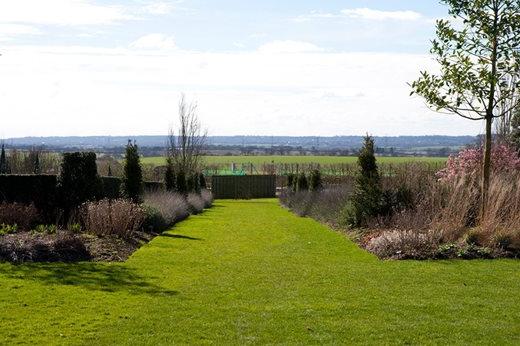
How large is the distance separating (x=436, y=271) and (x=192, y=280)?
4.01m

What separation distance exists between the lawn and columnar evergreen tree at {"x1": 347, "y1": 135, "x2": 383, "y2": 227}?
12.7ft

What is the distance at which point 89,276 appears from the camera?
33.5 feet

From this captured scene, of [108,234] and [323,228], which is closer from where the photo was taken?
[108,234]

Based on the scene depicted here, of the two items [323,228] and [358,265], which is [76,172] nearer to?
[323,228]

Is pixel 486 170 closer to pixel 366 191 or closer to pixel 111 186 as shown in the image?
pixel 366 191

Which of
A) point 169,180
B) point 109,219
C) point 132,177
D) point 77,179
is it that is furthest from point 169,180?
point 109,219

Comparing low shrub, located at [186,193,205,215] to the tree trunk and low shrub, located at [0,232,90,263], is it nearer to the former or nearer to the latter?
the tree trunk

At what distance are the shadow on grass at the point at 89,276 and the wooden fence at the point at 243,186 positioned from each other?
34002 millimetres

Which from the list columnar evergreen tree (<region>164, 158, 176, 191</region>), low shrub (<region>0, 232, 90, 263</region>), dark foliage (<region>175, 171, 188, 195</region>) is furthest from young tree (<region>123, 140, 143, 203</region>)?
dark foliage (<region>175, 171, 188, 195</region>)

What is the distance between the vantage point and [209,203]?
34.2 metres

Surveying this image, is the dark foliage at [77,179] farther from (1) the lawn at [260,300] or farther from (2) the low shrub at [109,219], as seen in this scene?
(1) the lawn at [260,300]

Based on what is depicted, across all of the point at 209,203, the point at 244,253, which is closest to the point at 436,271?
the point at 244,253

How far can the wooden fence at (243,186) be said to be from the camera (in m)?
45.5

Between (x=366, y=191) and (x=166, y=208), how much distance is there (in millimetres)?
6285
